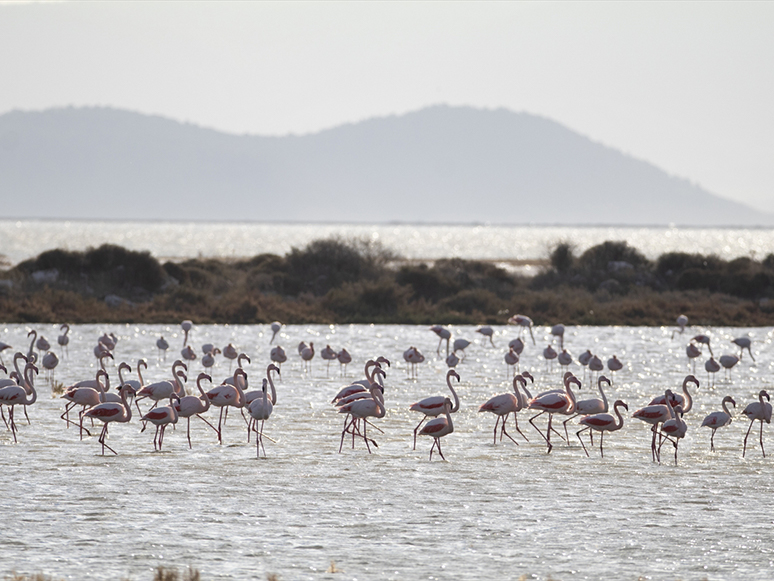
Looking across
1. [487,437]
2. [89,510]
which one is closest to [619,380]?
[487,437]

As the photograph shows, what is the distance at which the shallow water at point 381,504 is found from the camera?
24.9 feet

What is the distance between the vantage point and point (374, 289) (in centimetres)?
3338

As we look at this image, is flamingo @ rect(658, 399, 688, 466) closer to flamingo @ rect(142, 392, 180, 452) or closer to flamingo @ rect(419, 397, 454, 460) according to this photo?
flamingo @ rect(419, 397, 454, 460)

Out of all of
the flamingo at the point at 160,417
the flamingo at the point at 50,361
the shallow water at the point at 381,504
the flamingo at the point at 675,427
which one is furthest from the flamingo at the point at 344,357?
the flamingo at the point at 675,427

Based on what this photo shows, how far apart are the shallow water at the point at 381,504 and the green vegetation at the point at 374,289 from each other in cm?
1655

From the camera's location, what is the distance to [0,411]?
526 inches

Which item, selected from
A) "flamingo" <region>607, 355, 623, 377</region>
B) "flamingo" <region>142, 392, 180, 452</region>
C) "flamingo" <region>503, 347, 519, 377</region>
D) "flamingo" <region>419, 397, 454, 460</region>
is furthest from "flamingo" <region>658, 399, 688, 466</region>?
"flamingo" <region>503, 347, 519, 377</region>

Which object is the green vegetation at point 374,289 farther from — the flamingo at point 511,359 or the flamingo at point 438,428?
the flamingo at point 438,428

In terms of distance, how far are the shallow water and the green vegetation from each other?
16.6m

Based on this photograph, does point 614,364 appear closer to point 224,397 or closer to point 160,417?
point 224,397

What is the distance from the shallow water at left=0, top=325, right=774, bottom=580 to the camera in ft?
24.9

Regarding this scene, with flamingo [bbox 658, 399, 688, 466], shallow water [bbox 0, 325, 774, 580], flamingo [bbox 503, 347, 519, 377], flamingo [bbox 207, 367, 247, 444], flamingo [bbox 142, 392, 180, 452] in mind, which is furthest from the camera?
flamingo [bbox 503, 347, 519, 377]

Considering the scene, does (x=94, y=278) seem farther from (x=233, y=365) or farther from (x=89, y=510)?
(x=89, y=510)

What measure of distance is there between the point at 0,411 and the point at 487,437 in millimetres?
6581
